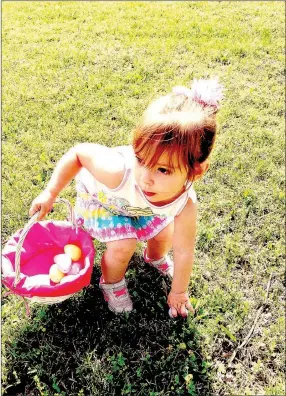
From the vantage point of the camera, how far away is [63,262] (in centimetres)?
231

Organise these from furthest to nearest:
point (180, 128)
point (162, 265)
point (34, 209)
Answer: point (162, 265), point (34, 209), point (180, 128)

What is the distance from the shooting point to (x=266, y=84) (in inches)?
160

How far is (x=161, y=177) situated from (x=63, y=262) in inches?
28.9

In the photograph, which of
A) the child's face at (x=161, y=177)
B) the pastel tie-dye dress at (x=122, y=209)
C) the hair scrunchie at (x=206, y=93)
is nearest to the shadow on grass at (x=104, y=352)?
the pastel tie-dye dress at (x=122, y=209)

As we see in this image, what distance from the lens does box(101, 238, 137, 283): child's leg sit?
2248 mm

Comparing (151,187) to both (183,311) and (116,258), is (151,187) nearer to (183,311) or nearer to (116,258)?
(116,258)

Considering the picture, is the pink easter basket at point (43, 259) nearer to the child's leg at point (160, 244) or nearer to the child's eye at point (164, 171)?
the child's leg at point (160, 244)

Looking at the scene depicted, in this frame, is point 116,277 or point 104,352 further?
point 116,277

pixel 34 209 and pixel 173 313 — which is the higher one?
pixel 34 209

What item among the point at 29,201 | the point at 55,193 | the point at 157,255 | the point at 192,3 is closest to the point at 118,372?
the point at 157,255

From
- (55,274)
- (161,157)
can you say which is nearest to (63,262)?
(55,274)

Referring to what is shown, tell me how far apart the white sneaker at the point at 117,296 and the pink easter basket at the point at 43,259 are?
0.64 feet

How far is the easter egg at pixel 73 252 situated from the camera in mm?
2334

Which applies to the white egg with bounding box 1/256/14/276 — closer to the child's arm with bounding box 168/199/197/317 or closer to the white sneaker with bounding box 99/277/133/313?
the white sneaker with bounding box 99/277/133/313
